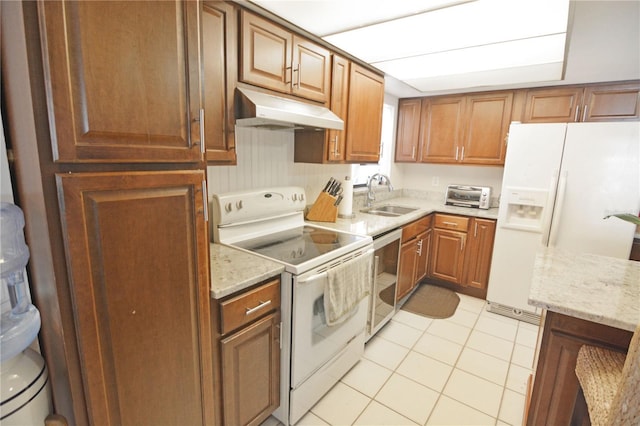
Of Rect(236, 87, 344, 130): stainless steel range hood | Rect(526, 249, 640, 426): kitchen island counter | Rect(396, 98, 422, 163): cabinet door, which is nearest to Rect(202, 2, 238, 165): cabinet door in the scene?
Rect(236, 87, 344, 130): stainless steel range hood

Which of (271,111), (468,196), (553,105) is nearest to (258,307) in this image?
(271,111)

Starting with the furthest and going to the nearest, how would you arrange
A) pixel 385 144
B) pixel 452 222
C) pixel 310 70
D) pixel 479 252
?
pixel 385 144 → pixel 452 222 → pixel 479 252 → pixel 310 70

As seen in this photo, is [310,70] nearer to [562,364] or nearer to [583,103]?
[562,364]

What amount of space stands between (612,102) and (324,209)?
8.64 feet

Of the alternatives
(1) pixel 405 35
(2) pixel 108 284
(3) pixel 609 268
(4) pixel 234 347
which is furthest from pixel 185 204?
(3) pixel 609 268

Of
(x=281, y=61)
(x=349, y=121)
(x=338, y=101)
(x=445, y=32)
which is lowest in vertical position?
(x=349, y=121)

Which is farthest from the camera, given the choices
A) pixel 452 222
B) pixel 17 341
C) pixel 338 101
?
pixel 452 222

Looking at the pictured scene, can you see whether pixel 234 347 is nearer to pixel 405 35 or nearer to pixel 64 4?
pixel 64 4

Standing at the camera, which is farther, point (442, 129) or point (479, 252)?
point (442, 129)

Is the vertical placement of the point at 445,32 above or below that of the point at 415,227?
above

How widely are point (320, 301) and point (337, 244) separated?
1.22 ft

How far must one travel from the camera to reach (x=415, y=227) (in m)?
2.92

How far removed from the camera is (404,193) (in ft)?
13.6

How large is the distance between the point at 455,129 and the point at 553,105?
0.87 meters
